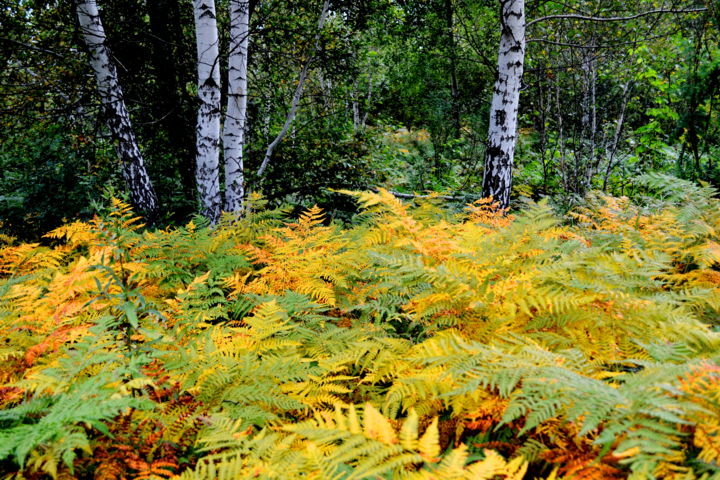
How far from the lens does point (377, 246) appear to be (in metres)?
3.39

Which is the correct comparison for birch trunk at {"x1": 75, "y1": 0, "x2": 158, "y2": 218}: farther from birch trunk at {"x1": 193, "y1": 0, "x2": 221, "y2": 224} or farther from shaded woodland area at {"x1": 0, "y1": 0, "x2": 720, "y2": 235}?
birch trunk at {"x1": 193, "y1": 0, "x2": 221, "y2": 224}

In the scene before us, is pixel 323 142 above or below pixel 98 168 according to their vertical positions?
above

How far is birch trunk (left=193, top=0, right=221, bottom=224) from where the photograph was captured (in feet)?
16.9

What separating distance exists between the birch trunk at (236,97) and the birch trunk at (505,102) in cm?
346

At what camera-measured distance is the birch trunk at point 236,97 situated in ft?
17.2

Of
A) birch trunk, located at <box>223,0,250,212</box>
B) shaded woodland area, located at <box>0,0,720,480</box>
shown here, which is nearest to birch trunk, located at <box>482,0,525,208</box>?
shaded woodland area, located at <box>0,0,720,480</box>

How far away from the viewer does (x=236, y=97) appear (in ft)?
17.6

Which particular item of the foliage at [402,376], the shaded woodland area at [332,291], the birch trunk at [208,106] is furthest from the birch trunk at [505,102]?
the birch trunk at [208,106]

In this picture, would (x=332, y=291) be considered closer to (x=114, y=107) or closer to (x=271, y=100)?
(x=114, y=107)

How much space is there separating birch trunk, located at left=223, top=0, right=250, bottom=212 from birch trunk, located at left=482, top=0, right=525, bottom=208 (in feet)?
11.3

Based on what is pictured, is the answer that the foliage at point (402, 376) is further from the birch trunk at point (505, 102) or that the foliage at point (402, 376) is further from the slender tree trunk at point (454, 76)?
the slender tree trunk at point (454, 76)

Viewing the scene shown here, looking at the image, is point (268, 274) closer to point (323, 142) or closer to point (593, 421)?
point (593, 421)

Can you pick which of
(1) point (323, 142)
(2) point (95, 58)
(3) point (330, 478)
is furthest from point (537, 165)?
(3) point (330, 478)

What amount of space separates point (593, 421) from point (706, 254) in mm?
2565
